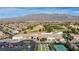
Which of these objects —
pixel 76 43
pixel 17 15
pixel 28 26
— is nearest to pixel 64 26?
pixel 76 43

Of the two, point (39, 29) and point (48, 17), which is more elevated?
point (48, 17)

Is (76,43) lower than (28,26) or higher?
lower
